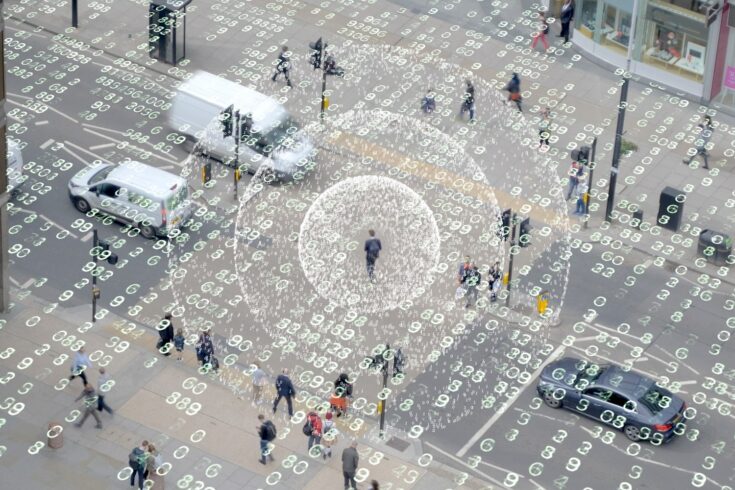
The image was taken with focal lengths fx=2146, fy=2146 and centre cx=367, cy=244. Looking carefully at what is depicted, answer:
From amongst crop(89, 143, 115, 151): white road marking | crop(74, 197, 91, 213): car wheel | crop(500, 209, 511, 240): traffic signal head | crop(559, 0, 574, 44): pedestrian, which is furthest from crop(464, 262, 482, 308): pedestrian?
crop(559, 0, 574, 44): pedestrian

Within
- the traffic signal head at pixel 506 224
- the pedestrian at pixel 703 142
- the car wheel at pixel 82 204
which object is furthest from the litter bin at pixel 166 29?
the pedestrian at pixel 703 142

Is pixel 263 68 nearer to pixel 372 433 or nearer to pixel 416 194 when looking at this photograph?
pixel 416 194

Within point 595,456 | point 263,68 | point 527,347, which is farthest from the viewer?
point 263,68

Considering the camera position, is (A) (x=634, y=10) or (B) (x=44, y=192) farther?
(A) (x=634, y=10)

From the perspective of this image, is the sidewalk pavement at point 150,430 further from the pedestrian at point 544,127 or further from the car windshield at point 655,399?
the pedestrian at point 544,127

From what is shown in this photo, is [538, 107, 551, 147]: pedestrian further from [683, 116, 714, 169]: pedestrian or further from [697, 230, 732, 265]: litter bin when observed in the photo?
[697, 230, 732, 265]: litter bin

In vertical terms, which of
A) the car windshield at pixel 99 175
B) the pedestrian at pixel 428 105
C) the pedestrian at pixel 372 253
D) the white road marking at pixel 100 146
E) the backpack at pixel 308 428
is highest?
the pedestrian at pixel 372 253

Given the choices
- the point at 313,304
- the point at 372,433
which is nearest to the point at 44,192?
the point at 313,304
